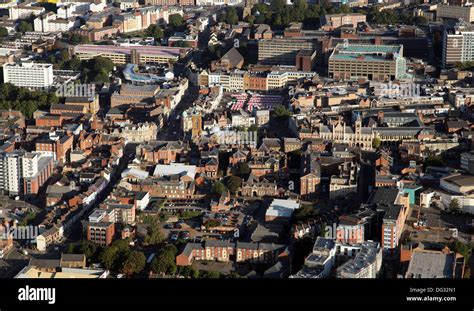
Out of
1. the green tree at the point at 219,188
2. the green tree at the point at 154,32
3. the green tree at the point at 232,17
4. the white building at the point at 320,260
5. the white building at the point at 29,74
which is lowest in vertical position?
the white building at the point at 320,260

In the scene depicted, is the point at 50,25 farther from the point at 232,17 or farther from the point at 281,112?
the point at 281,112

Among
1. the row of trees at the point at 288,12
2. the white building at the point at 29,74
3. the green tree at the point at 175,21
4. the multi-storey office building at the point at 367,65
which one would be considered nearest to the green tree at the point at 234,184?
the multi-storey office building at the point at 367,65

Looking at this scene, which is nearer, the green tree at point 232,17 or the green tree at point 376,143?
the green tree at point 376,143

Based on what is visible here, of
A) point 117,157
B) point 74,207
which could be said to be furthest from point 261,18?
point 74,207

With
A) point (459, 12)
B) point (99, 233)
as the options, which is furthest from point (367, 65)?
point (99, 233)

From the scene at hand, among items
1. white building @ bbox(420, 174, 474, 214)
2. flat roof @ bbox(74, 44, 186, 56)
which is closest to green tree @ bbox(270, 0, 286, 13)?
flat roof @ bbox(74, 44, 186, 56)

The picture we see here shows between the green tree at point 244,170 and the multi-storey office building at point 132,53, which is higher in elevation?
the multi-storey office building at point 132,53

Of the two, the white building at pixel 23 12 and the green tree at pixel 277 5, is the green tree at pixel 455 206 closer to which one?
the green tree at pixel 277 5

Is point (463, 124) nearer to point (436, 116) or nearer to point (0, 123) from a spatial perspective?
point (436, 116)
